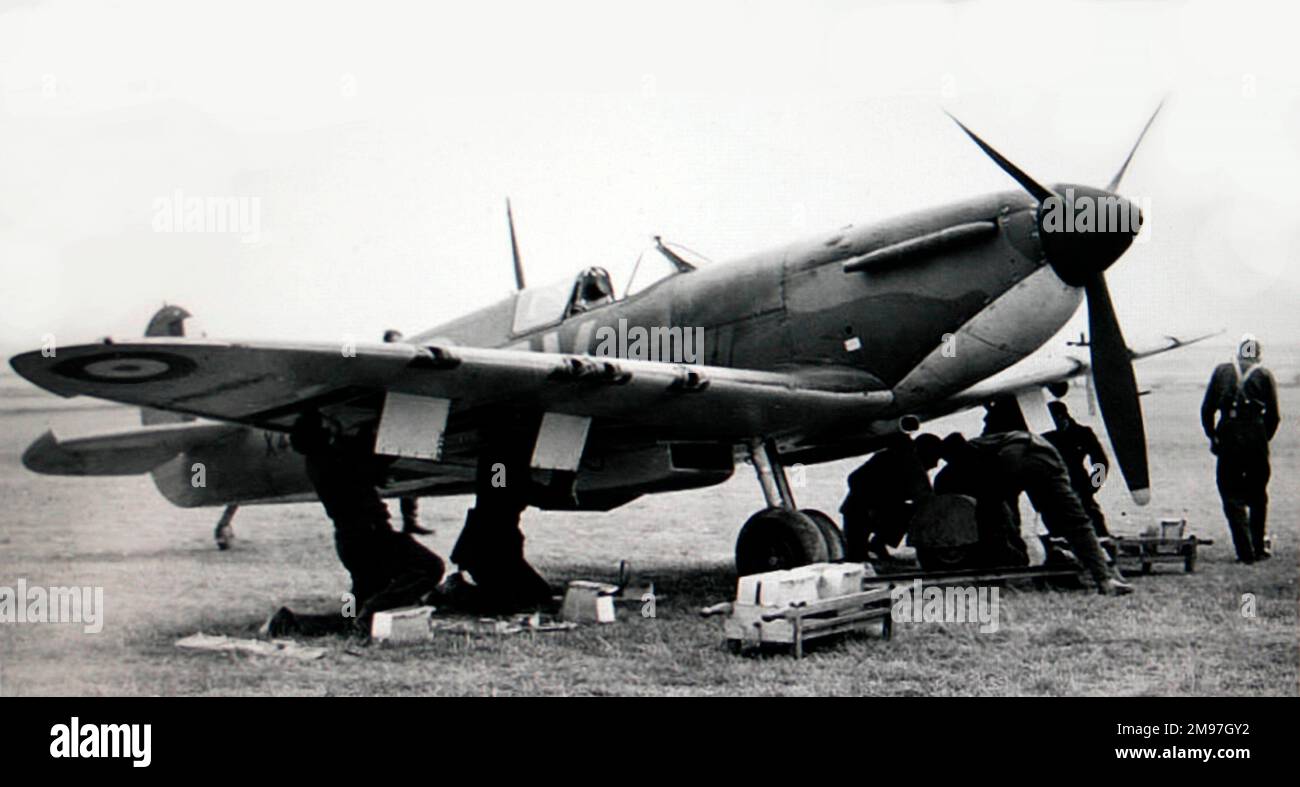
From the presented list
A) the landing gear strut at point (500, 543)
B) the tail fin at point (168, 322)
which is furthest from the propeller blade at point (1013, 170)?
the tail fin at point (168, 322)

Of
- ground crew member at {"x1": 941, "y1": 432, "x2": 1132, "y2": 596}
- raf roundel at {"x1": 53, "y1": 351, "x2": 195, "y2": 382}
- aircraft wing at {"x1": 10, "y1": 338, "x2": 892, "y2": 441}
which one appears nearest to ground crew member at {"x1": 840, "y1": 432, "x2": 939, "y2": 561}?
ground crew member at {"x1": 941, "y1": 432, "x2": 1132, "y2": 596}

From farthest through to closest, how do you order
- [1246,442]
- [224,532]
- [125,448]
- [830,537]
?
1. [224,532]
2. [125,448]
3. [1246,442]
4. [830,537]

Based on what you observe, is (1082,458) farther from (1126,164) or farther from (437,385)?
(437,385)

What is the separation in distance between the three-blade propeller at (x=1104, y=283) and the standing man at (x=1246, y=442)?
1.75m

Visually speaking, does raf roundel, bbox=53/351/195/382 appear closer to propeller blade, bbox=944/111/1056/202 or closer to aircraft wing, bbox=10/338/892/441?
aircraft wing, bbox=10/338/892/441

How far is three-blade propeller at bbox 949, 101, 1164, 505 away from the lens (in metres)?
6.10

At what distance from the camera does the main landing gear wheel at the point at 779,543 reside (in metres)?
6.16

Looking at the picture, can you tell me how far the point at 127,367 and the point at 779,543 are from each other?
3.34 meters

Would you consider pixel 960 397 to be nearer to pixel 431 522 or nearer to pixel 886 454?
pixel 886 454

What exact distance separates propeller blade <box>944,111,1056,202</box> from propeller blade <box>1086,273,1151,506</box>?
2.02ft

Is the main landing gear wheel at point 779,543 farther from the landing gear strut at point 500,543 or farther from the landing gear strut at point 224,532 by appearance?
the landing gear strut at point 224,532

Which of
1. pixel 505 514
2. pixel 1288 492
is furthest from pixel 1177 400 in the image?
pixel 505 514

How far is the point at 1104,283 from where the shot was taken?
6.45 m

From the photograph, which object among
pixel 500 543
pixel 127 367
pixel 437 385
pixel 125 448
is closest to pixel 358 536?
pixel 500 543
